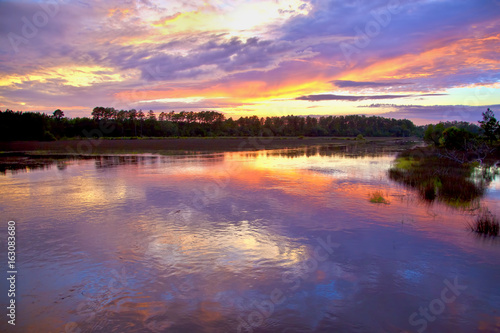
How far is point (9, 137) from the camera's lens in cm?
7088

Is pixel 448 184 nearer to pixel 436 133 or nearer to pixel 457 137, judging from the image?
pixel 457 137

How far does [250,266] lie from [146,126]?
4689 inches

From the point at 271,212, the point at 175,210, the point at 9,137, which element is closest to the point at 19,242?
the point at 175,210

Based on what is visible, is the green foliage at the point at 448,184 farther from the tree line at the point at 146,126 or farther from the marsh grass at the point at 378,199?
the tree line at the point at 146,126

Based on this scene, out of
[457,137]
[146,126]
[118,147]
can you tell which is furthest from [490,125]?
[146,126]

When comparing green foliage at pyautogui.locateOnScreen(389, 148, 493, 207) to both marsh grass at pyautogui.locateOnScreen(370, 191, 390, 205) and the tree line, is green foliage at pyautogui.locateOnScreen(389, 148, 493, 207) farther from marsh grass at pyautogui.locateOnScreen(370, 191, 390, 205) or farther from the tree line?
the tree line

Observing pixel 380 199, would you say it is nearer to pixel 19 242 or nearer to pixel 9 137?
pixel 19 242

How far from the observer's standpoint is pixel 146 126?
119125 mm

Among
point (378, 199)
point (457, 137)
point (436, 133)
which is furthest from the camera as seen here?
point (436, 133)

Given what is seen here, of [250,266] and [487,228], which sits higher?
[487,228]

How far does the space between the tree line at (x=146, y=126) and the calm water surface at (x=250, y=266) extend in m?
73.8

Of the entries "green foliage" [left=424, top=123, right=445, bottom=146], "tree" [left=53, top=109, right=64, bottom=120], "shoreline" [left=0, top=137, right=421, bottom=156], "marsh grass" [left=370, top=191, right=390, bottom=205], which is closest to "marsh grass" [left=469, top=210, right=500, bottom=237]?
"marsh grass" [left=370, top=191, right=390, bottom=205]

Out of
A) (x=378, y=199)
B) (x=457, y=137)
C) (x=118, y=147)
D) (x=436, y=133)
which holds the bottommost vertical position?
(x=378, y=199)

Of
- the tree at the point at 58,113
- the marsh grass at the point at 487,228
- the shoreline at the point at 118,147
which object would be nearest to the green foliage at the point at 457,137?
the marsh grass at the point at 487,228
